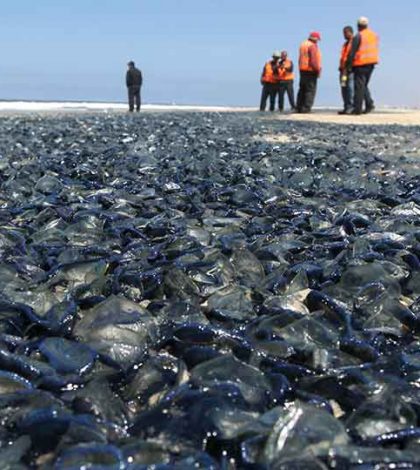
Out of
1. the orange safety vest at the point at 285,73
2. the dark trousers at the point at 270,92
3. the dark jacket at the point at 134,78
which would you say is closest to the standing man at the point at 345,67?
the orange safety vest at the point at 285,73

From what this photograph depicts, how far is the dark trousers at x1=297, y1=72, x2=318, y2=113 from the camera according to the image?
17672 mm

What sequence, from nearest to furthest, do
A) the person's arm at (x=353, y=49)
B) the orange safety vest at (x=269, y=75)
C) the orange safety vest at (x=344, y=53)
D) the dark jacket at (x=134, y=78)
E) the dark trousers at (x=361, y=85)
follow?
1. the person's arm at (x=353, y=49)
2. the dark trousers at (x=361, y=85)
3. the orange safety vest at (x=344, y=53)
4. the orange safety vest at (x=269, y=75)
5. the dark jacket at (x=134, y=78)

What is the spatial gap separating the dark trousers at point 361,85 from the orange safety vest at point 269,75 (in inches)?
167

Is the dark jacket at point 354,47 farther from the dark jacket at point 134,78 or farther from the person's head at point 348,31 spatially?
the dark jacket at point 134,78

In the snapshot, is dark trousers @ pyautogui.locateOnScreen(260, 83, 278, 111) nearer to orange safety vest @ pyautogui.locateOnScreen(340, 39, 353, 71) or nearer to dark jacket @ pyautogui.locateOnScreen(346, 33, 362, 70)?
orange safety vest @ pyautogui.locateOnScreen(340, 39, 353, 71)

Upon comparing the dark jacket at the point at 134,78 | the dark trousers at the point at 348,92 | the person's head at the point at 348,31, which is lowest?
the dark trousers at the point at 348,92

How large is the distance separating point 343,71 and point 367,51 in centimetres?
99

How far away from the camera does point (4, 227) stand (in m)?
3.85

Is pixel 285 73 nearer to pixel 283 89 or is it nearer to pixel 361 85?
pixel 283 89

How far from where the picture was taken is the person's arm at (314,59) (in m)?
16.8

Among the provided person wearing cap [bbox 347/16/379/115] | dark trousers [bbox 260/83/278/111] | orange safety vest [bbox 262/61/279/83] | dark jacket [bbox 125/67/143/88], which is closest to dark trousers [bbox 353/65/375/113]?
person wearing cap [bbox 347/16/379/115]

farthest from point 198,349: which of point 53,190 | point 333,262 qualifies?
point 53,190

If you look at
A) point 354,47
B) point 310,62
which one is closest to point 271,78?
point 310,62

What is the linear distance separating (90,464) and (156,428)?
0.25m
